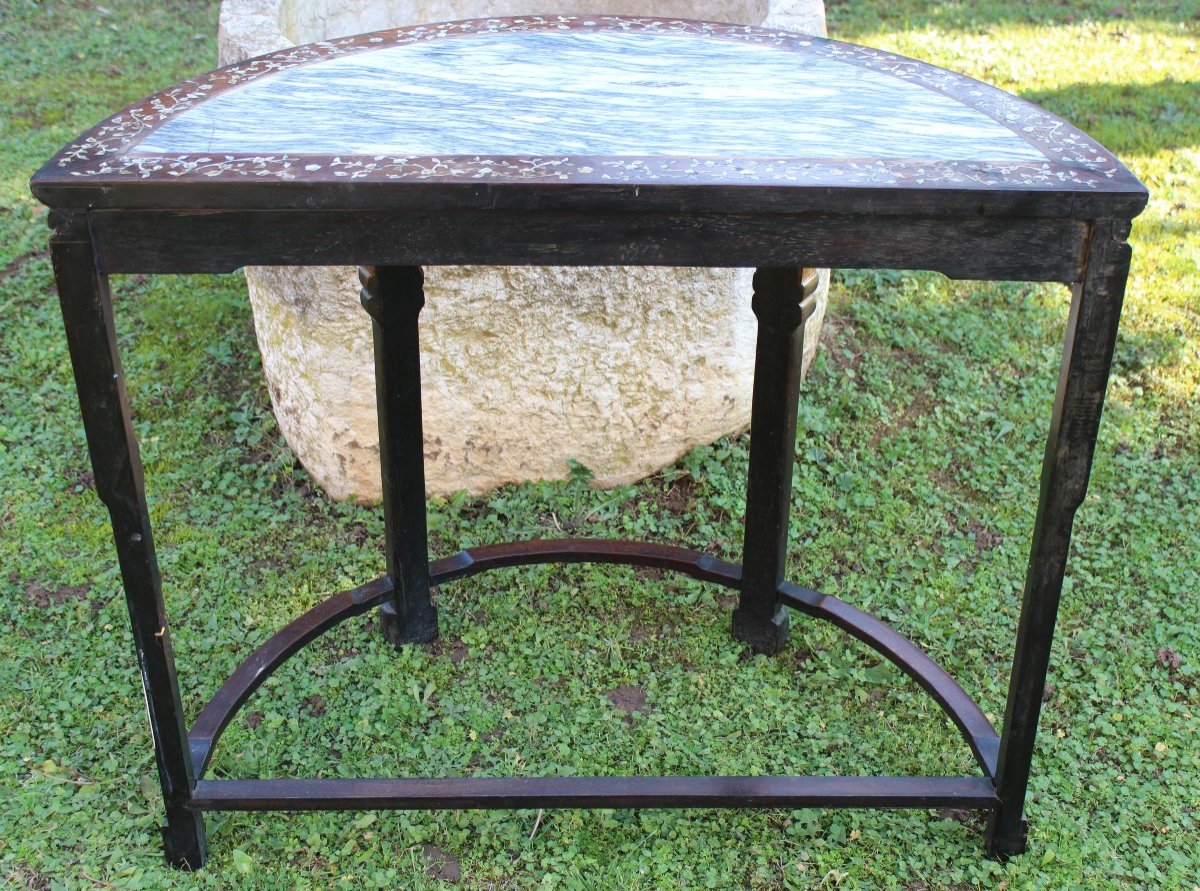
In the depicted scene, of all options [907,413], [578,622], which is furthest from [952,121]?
[907,413]

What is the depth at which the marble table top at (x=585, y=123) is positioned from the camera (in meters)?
1.62

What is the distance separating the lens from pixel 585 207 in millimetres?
1606

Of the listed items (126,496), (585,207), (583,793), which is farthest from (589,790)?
(585,207)

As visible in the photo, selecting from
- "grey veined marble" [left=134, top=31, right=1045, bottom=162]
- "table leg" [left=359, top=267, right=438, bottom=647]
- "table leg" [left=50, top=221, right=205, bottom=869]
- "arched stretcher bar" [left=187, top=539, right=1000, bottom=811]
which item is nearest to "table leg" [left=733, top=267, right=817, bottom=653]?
"grey veined marble" [left=134, top=31, right=1045, bottom=162]

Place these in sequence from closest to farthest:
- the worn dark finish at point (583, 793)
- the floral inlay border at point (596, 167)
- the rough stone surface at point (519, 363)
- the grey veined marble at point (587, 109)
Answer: the floral inlay border at point (596, 167), the grey veined marble at point (587, 109), the worn dark finish at point (583, 793), the rough stone surface at point (519, 363)

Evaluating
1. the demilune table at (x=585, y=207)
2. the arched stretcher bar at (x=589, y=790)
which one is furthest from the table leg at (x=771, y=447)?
the arched stretcher bar at (x=589, y=790)

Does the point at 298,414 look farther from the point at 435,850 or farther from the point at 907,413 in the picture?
the point at 907,413

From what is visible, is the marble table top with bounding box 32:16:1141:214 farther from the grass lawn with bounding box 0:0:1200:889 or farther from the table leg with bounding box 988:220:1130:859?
the grass lawn with bounding box 0:0:1200:889

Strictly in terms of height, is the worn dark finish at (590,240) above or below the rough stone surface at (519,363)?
above

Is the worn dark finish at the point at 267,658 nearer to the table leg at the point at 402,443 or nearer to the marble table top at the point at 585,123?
the table leg at the point at 402,443

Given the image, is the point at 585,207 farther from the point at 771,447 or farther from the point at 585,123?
the point at 771,447

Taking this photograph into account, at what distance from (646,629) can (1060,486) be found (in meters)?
1.18

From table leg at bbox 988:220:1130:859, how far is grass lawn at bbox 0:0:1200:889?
197 millimetres

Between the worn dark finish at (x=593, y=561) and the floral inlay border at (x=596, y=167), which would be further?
the worn dark finish at (x=593, y=561)
